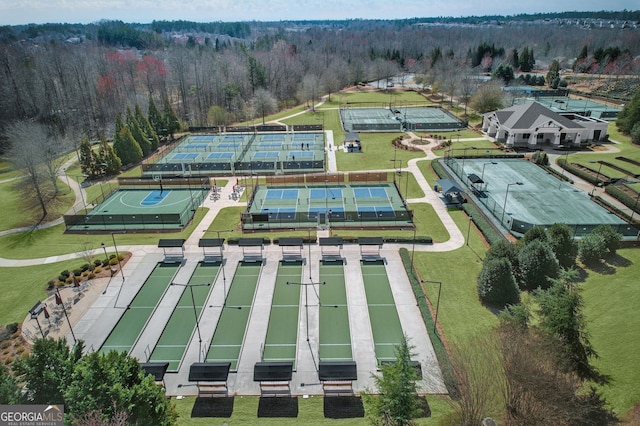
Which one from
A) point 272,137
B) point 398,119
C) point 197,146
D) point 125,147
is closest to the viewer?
point 125,147

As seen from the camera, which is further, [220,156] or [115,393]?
[220,156]

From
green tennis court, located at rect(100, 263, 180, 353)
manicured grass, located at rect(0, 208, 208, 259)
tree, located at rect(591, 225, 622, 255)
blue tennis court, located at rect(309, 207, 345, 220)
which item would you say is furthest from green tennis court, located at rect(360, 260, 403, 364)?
manicured grass, located at rect(0, 208, 208, 259)

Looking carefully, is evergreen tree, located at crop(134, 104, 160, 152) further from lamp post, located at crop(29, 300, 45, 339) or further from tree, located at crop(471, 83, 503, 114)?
tree, located at crop(471, 83, 503, 114)

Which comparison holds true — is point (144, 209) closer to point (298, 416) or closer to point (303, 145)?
point (303, 145)

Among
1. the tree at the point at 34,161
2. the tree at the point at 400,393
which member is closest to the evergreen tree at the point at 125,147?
the tree at the point at 34,161

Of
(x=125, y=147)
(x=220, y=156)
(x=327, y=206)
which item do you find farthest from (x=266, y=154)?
(x=327, y=206)

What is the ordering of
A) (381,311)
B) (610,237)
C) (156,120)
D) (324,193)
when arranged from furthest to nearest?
(156,120) → (324,193) → (610,237) → (381,311)

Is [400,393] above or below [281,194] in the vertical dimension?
above
